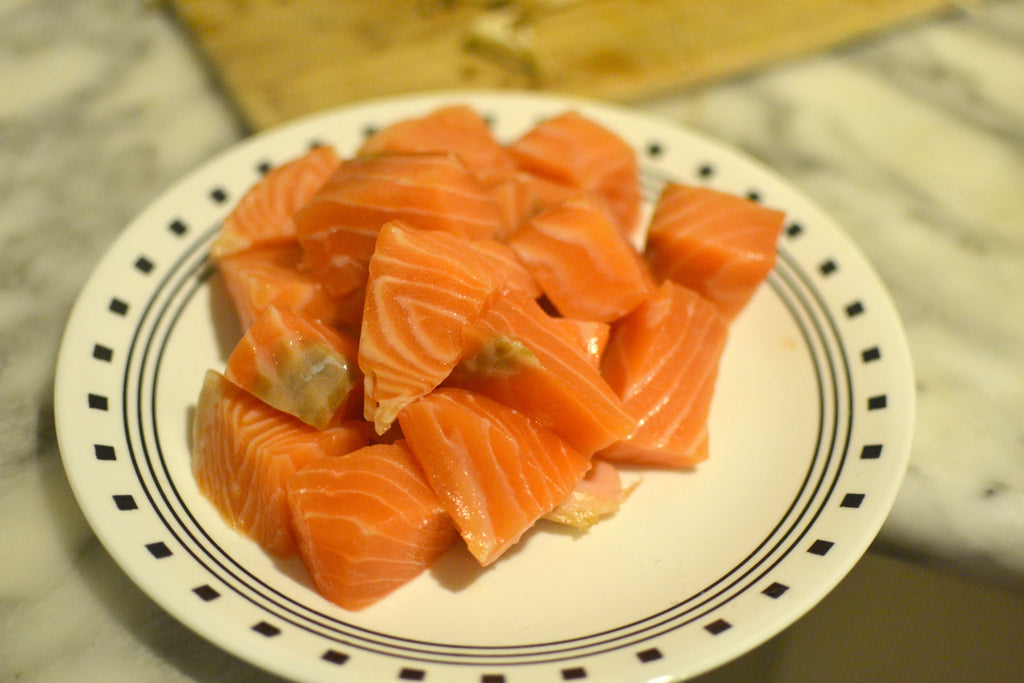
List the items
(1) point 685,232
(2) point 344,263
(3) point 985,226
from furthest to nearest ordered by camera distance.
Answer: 1. (3) point 985,226
2. (1) point 685,232
3. (2) point 344,263

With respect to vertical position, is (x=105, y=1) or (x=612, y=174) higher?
(x=105, y=1)

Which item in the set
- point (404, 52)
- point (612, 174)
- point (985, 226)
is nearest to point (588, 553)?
point (612, 174)

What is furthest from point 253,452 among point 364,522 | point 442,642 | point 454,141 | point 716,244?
point 716,244

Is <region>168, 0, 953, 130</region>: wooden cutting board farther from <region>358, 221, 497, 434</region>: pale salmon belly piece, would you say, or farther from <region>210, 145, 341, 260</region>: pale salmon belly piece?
<region>358, 221, 497, 434</region>: pale salmon belly piece

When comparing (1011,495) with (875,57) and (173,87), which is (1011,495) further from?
(173,87)

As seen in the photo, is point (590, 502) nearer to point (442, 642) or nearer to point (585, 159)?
point (442, 642)

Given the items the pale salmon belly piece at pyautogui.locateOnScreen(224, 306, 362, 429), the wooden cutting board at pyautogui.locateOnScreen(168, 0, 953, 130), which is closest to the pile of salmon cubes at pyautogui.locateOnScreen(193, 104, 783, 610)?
the pale salmon belly piece at pyautogui.locateOnScreen(224, 306, 362, 429)

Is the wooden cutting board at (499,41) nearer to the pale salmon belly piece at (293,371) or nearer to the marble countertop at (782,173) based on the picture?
the marble countertop at (782,173)
